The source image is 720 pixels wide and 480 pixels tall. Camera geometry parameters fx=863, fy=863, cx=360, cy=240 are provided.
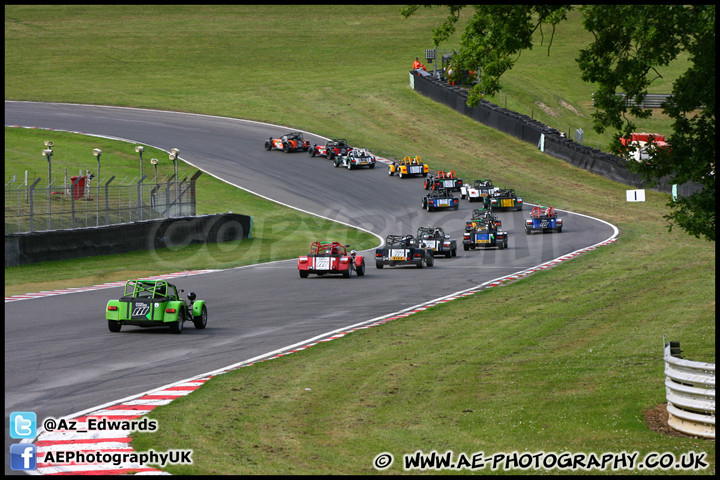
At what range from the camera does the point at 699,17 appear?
12555 mm

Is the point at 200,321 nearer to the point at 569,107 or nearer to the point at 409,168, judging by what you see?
the point at 409,168

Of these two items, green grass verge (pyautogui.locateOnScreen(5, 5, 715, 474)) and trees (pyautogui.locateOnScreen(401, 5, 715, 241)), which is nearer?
green grass verge (pyautogui.locateOnScreen(5, 5, 715, 474))

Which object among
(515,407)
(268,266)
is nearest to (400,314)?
(515,407)

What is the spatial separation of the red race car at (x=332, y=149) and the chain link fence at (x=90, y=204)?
20.2 metres

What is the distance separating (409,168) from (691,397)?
45.1m

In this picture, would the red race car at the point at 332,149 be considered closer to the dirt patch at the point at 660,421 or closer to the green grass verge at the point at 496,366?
the green grass verge at the point at 496,366

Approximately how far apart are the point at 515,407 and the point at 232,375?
4854mm

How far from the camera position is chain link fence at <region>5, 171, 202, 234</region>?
1139 inches

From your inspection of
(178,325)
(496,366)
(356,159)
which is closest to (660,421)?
(496,366)

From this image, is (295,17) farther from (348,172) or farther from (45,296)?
Answer: (45,296)

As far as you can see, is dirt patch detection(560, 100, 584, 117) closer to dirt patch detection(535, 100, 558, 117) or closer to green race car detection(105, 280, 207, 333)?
dirt patch detection(535, 100, 558, 117)

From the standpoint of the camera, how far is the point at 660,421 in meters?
10.8

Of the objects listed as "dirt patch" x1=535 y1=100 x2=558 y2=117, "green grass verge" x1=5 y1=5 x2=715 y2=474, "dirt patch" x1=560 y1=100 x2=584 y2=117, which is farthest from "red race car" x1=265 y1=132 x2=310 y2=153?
"dirt patch" x1=560 y1=100 x2=584 y2=117

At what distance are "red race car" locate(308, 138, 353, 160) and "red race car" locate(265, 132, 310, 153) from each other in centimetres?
94
